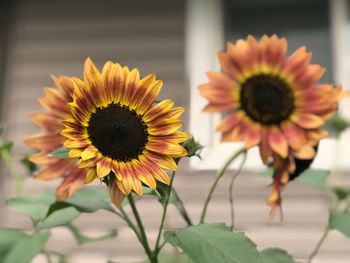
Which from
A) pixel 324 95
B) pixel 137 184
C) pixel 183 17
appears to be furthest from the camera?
pixel 183 17

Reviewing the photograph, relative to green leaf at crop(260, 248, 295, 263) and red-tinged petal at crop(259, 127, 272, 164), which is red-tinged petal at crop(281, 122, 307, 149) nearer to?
red-tinged petal at crop(259, 127, 272, 164)

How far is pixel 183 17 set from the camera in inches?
110

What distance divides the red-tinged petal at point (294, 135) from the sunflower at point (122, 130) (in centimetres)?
15

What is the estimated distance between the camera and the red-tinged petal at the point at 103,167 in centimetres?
42

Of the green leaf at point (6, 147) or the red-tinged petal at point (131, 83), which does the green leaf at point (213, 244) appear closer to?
the red-tinged petal at point (131, 83)

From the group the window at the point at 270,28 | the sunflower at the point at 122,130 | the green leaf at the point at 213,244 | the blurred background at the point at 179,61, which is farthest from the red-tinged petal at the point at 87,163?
the window at the point at 270,28

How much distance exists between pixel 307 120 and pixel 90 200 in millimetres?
278

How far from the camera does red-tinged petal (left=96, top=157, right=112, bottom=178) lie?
42cm

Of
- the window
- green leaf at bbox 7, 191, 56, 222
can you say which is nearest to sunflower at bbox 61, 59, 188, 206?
green leaf at bbox 7, 191, 56, 222

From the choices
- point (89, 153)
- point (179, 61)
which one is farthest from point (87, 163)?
point (179, 61)

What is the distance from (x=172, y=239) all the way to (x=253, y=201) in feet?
7.10

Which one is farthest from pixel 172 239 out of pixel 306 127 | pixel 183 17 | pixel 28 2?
pixel 28 2

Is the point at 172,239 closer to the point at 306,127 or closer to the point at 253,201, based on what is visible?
the point at 306,127

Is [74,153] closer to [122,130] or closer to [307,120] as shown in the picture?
[122,130]
